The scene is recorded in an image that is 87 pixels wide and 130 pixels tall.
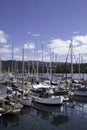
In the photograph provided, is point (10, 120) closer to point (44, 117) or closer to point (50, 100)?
point (44, 117)

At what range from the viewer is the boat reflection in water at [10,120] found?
97.8ft

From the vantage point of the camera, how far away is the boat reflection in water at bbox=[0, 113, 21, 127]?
97.8ft

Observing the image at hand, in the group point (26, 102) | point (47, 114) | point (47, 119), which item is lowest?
point (47, 119)

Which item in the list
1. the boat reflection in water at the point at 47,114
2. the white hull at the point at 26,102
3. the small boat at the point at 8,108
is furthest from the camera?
the white hull at the point at 26,102

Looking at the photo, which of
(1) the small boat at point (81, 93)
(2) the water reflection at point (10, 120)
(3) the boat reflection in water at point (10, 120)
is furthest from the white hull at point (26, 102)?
(1) the small boat at point (81, 93)

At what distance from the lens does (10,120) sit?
31.3 meters

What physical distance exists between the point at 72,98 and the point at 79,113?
1395 centimetres

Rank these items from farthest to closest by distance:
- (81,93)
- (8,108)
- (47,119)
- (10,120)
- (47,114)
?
(81,93) < (47,114) < (47,119) < (8,108) < (10,120)

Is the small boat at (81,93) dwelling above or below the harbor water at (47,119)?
above

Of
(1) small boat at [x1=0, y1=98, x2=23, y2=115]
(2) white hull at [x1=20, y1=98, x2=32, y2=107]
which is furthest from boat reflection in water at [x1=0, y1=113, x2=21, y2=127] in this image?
(2) white hull at [x1=20, y1=98, x2=32, y2=107]

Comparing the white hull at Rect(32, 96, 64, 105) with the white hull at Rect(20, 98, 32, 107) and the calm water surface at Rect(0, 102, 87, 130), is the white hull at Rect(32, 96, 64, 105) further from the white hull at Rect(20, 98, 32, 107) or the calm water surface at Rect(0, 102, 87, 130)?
the white hull at Rect(20, 98, 32, 107)

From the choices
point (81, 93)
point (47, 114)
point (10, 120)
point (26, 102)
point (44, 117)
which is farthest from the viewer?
point (81, 93)

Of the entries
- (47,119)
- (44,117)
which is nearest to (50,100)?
(44,117)

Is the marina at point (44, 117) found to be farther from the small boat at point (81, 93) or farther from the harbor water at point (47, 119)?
the small boat at point (81, 93)
